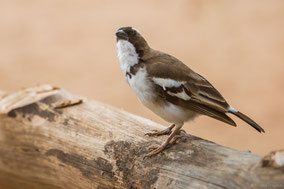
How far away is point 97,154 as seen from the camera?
371cm

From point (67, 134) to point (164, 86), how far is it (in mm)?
1068

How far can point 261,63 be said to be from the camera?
895cm

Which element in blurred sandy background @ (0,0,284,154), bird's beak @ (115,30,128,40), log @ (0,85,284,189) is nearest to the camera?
log @ (0,85,284,189)

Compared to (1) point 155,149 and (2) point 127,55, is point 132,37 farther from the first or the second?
(1) point 155,149

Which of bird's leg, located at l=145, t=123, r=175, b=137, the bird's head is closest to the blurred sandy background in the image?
bird's leg, located at l=145, t=123, r=175, b=137

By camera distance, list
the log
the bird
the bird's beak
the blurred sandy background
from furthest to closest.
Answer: the blurred sandy background < the bird's beak < the bird < the log

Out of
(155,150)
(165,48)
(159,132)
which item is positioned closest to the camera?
(155,150)

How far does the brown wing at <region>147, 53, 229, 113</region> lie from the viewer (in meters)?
3.67

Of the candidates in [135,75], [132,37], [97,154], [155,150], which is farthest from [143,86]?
[97,154]

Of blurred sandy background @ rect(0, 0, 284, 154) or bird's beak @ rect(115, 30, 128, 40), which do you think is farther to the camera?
blurred sandy background @ rect(0, 0, 284, 154)

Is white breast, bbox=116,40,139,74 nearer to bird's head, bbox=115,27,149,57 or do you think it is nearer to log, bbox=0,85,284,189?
bird's head, bbox=115,27,149,57

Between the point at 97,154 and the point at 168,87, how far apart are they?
867 mm

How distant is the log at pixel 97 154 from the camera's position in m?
2.96

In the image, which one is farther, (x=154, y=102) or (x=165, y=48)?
(x=165, y=48)
